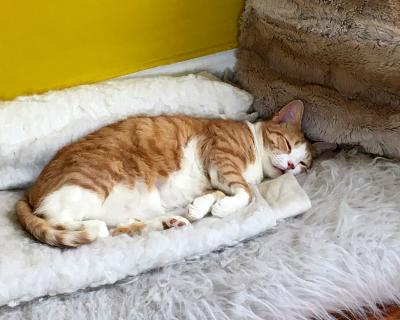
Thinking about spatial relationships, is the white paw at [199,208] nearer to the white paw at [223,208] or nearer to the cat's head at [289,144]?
the white paw at [223,208]

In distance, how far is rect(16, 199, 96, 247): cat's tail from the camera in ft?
4.12

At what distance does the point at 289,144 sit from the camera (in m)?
1.69

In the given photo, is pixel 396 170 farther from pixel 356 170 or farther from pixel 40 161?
pixel 40 161

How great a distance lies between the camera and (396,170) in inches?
61.8

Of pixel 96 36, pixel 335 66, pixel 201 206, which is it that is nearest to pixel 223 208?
pixel 201 206

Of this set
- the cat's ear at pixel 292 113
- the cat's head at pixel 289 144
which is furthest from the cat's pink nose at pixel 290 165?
the cat's ear at pixel 292 113

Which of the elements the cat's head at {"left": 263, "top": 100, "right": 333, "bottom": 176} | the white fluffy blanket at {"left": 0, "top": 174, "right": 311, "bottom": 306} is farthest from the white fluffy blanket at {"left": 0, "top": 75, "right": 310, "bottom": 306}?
the cat's head at {"left": 263, "top": 100, "right": 333, "bottom": 176}

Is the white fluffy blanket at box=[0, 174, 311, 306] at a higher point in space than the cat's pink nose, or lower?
higher

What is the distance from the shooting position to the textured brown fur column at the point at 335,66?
1.47 m

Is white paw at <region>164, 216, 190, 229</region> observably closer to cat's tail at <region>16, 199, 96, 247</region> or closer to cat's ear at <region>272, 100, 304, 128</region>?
cat's tail at <region>16, 199, 96, 247</region>

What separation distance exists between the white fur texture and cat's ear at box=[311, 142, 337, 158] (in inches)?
11.0

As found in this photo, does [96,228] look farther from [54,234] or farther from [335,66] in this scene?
[335,66]

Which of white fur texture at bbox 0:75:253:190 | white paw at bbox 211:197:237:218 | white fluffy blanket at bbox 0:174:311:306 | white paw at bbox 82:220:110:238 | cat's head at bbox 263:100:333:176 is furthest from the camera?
cat's head at bbox 263:100:333:176

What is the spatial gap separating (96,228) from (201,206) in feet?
0.94
